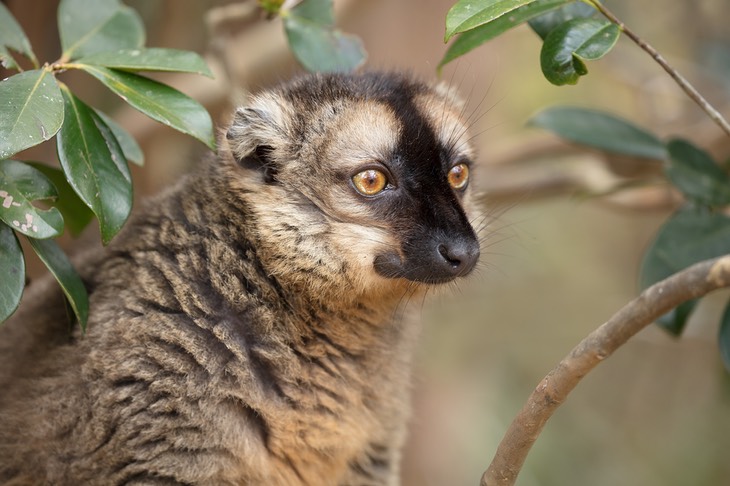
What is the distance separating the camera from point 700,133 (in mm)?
5520

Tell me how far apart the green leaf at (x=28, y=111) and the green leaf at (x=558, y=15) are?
1.66 metres

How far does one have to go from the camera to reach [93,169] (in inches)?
109

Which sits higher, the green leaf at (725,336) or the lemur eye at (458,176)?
the lemur eye at (458,176)

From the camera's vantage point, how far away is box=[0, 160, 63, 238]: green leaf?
8.67ft

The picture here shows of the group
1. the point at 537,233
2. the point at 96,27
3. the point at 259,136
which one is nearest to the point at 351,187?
the point at 259,136

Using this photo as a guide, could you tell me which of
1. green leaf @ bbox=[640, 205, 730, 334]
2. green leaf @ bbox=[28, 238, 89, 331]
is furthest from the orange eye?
green leaf @ bbox=[640, 205, 730, 334]

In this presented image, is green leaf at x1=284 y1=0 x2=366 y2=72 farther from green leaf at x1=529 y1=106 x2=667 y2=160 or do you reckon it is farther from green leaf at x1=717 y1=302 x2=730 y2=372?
green leaf at x1=717 y1=302 x2=730 y2=372

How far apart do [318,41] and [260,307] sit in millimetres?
1240

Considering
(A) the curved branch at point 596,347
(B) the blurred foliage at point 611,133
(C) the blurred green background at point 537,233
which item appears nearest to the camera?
(A) the curved branch at point 596,347

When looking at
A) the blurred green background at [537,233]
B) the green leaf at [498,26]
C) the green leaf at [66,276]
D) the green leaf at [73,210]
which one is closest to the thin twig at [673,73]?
the green leaf at [498,26]

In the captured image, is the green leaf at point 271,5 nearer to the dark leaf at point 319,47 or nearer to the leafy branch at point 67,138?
the dark leaf at point 319,47

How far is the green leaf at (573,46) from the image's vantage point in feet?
8.95

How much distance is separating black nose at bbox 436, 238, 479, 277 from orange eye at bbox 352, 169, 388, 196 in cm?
32

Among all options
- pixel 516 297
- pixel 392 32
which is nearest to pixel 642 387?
pixel 516 297
